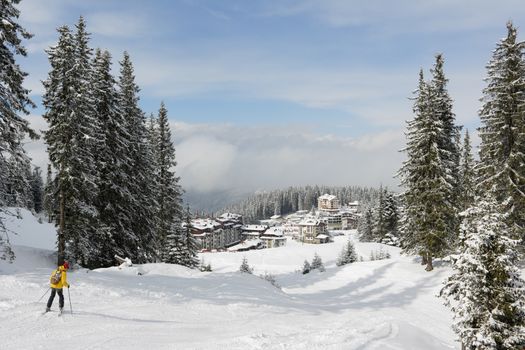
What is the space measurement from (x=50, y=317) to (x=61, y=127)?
14.9 meters

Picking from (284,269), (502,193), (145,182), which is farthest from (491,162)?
(284,269)

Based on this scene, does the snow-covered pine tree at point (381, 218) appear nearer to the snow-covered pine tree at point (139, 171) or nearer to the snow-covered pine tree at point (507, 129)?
the snow-covered pine tree at point (507, 129)

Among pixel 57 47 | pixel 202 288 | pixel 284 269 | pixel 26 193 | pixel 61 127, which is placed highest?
pixel 57 47

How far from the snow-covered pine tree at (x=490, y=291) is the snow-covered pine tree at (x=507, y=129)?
1643 centimetres

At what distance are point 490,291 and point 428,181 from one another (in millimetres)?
20997

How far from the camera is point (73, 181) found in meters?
25.3

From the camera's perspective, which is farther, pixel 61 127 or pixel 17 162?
pixel 61 127

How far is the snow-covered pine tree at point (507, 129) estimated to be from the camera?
27594 mm

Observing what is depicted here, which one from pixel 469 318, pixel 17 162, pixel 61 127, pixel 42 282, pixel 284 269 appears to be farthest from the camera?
pixel 284 269

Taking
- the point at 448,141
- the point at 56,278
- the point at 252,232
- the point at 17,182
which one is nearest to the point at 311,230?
the point at 252,232

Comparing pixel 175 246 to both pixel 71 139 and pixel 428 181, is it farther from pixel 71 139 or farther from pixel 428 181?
pixel 428 181

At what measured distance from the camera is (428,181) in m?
32.7

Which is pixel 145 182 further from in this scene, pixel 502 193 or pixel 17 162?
pixel 502 193

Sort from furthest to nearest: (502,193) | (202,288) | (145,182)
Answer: (145,182), (502,193), (202,288)
